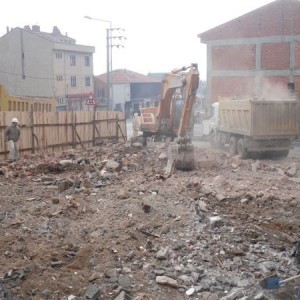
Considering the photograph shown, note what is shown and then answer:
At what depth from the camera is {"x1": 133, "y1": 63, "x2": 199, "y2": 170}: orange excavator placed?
12961 millimetres

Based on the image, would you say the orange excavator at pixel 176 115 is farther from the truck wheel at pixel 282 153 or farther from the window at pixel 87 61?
the window at pixel 87 61

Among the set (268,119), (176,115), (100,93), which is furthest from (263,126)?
(100,93)

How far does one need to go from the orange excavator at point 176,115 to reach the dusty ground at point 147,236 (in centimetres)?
118

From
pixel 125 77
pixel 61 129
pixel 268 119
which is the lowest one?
pixel 61 129

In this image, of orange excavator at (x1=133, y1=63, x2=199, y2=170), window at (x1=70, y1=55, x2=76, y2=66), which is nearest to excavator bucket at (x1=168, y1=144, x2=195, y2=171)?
orange excavator at (x1=133, y1=63, x2=199, y2=170)

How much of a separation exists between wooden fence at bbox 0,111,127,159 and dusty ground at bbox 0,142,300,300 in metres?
4.82

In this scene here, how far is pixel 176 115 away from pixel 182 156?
4502 millimetres

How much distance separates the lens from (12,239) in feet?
22.6

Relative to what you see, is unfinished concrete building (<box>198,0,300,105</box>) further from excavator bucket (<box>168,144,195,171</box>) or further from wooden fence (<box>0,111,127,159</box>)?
excavator bucket (<box>168,144,195,171</box>)

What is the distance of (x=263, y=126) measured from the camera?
52.4ft

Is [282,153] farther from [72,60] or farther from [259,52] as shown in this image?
[72,60]

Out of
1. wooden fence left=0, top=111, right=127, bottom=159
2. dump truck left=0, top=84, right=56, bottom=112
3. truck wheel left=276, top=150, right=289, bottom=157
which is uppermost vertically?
dump truck left=0, top=84, right=56, bottom=112

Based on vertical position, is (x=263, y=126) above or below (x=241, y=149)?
above

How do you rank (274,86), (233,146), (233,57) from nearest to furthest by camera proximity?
(233,146) → (274,86) → (233,57)
